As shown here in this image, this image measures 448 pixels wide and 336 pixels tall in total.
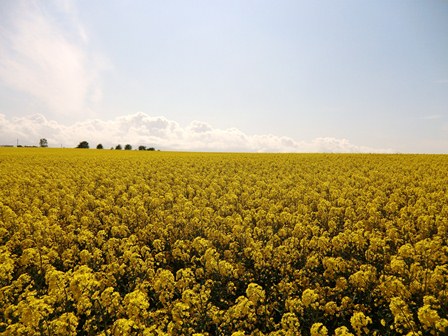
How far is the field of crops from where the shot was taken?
18.4 ft

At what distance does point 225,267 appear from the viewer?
7.51 meters

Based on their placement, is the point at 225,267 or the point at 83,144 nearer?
the point at 225,267

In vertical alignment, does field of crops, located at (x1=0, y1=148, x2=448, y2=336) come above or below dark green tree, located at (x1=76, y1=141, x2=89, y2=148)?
below

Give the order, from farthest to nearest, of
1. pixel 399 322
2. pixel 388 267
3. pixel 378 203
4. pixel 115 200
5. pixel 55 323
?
pixel 115 200 → pixel 378 203 → pixel 388 267 → pixel 399 322 → pixel 55 323

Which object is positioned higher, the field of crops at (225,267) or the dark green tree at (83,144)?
Answer: the dark green tree at (83,144)

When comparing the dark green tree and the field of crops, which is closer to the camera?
the field of crops

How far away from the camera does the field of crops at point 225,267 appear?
5.59 meters

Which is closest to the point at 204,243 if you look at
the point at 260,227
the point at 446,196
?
the point at 260,227

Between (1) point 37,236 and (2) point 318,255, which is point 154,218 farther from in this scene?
(2) point 318,255

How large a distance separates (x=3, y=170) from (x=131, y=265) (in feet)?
70.6

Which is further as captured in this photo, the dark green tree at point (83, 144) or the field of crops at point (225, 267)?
the dark green tree at point (83, 144)

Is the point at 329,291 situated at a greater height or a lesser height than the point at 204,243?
lesser

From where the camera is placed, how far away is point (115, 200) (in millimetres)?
15445

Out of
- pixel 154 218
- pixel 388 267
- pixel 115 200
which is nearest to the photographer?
pixel 388 267
